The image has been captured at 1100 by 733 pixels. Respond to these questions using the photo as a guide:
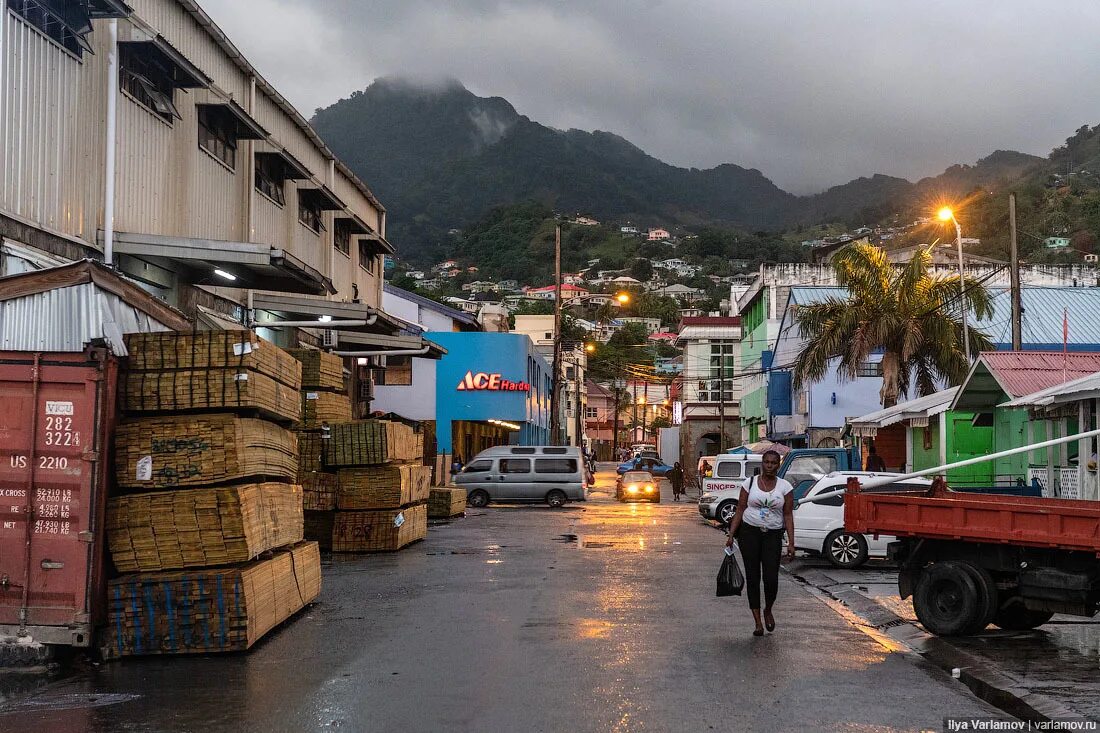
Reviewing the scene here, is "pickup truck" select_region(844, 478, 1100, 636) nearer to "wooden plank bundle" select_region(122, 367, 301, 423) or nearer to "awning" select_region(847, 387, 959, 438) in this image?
"wooden plank bundle" select_region(122, 367, 301, 423)

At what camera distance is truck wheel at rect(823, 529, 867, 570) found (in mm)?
18500

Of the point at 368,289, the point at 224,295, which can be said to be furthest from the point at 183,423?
the point at 368,289

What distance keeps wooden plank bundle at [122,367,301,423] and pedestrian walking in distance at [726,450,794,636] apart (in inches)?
188

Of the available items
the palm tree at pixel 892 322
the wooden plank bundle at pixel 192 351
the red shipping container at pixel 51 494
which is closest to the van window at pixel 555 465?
the palm tree at pixel 892 322

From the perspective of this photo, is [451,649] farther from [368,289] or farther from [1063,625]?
[368,289]

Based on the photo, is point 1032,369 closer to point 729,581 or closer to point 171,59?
point 729,581

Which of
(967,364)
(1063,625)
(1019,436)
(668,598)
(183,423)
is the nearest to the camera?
(183,423)

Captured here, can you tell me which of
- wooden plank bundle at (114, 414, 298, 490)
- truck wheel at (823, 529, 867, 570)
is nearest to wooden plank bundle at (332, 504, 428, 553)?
truck wheel at (823, 529, 867, 570)

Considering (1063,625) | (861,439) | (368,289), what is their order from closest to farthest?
(1063,625) < (368,289) < (861,439)

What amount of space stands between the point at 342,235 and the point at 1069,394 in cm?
2005

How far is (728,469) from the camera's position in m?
31.0

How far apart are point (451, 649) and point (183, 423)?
3.04 m

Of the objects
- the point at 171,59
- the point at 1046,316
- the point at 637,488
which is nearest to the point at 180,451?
the point at 171,59

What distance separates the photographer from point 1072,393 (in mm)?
18047
